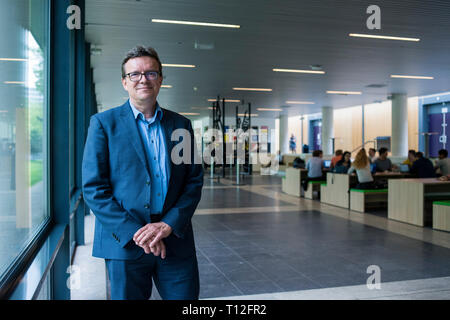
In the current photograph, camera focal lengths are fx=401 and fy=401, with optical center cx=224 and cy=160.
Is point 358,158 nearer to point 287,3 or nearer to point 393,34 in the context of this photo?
point 393,34

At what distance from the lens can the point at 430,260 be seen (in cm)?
496

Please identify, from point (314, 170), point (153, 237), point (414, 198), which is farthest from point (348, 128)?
point (153, 237)

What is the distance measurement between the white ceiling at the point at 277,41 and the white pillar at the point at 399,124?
1.96 m

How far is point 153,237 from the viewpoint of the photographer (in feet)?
5.43

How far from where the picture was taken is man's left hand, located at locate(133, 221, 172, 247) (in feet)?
5.34

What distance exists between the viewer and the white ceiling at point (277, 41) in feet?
21.3

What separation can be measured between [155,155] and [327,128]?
21.3 m

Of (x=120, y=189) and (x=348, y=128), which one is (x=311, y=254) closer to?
(x=120, y=189)

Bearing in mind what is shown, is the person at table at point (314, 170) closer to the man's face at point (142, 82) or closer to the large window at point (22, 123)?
the large window at point (22, 123)

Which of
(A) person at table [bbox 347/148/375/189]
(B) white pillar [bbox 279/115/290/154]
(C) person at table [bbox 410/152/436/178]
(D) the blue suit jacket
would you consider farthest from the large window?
(B) white pillar [bbox 279/115/290/154]

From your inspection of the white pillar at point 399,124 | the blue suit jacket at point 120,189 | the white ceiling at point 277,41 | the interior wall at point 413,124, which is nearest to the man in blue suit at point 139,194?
the blue suit jacket at point 120,189

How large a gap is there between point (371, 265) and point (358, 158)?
4844 mm

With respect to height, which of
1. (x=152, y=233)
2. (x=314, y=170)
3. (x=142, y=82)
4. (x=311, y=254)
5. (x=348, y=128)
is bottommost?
(x=311, y=254)

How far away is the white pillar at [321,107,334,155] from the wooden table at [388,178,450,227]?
1380cm
